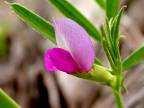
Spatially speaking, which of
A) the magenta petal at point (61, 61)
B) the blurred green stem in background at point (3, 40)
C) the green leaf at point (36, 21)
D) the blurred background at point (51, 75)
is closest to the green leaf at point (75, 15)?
the green leaf at point (36, 21)

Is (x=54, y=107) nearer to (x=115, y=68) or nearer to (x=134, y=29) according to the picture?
(x=134, y=29)

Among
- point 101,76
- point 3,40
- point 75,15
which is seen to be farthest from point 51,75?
point 101,76

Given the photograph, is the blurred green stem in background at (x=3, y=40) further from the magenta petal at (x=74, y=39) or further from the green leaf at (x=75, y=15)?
the magenta petal at (x=74, y=39)

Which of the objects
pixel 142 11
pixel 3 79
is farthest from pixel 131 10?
pixel 3 79

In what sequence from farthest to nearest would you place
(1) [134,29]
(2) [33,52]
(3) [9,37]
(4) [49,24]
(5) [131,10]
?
(3) [9,37]
(2) [33,52]
(5) [131,10]
(1) [134,29]
(4) [49,24]

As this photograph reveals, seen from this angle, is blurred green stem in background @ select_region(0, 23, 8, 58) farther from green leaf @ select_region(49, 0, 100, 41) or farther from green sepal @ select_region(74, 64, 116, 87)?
green sepal @ select_region(74, 64, 116, 87)

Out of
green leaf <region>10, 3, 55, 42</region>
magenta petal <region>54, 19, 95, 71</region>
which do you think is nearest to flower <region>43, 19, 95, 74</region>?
magenta petal <region>54, 19, 95, 71</region>

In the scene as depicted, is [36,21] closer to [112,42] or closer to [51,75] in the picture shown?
[112,42]
